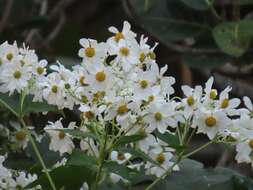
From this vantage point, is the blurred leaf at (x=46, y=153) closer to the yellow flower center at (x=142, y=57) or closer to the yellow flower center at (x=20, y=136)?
the yellow flower center at (x=20, y=136)

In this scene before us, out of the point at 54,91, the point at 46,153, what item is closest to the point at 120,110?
the point at 54,91

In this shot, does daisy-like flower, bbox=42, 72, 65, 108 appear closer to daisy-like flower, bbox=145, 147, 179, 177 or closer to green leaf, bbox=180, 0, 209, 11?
daisy-like flower, bbox=145, 147, 179, 177

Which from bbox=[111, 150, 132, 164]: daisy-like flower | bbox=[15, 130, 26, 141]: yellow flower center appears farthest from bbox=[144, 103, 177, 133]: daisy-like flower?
bbox=[15, 130, 26, 141]: yellow flower center

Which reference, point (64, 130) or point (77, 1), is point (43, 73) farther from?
point (77, 1)

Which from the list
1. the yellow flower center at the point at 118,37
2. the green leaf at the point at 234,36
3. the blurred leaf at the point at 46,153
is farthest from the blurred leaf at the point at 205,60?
the yellow flower center at the point at 118,37

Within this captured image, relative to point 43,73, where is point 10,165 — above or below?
below

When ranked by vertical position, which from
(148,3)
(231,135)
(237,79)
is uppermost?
(148,3)

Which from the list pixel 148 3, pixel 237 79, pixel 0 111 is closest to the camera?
pixel 0 111

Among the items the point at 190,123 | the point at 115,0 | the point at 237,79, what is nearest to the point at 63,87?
the point at 190,123
